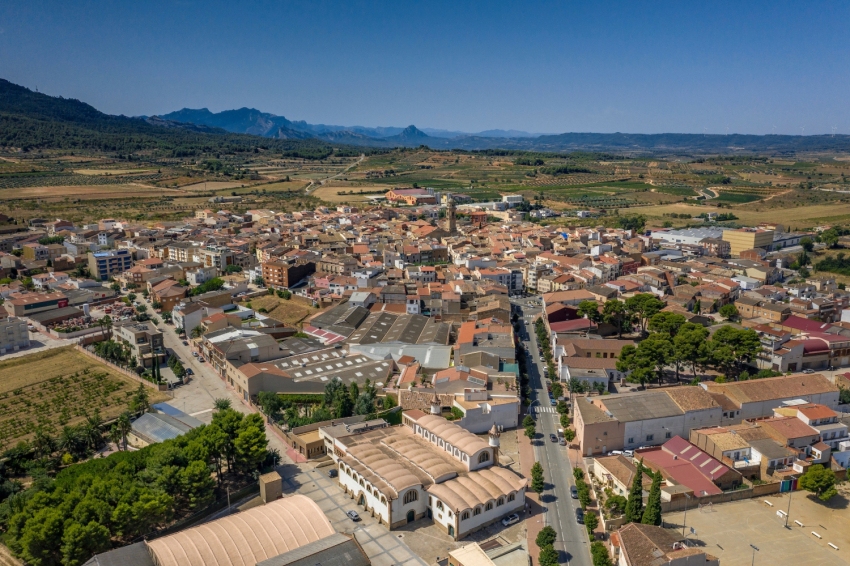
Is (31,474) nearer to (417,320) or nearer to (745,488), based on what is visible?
(417,320)

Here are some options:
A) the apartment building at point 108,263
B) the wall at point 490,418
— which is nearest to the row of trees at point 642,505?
the wall at point 490,418

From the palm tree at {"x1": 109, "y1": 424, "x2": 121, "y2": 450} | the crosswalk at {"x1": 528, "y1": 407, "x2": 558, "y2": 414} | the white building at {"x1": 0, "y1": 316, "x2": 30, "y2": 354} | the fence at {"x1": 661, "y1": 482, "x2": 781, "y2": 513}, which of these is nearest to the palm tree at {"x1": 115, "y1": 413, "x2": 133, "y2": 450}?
the palm tree at {"x1": 109, "y1": 424, "x2": 121, "y2": 450}

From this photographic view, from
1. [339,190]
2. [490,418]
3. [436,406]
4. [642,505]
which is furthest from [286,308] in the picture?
[339,190]

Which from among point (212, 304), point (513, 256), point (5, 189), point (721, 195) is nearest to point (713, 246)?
point (513, 256)

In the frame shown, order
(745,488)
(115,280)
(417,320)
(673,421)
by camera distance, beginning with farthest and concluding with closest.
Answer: (115,280) < (417,320) < (673,421) < (745,488)

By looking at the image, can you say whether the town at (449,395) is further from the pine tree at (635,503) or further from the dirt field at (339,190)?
the dirt field at (339,190)

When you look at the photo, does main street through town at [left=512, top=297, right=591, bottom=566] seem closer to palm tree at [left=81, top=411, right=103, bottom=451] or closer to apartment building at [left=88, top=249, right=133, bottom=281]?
palm tree at [left=81, top=411, right=103, bottom=451]

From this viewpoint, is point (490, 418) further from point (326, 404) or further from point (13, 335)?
point (13, 335)
